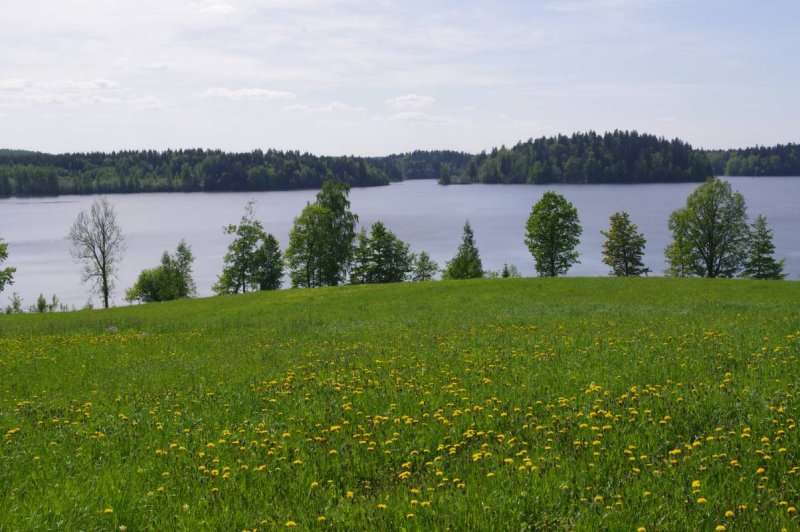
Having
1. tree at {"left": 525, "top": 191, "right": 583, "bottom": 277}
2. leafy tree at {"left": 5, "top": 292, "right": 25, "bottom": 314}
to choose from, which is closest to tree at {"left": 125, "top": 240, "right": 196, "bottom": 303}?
leafy tree at {"left": 5, "top": 292, "right": 25, "bottom": 314}

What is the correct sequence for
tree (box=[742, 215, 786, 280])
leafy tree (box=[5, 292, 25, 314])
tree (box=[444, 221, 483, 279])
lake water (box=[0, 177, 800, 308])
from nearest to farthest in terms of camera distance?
tree (box=[742, 215, 786, 280])
leafy tree (box=[5, 292, 25, 314])
tree (box=[444, 221, 483, 279])
lake water (box=[0, 177, 800, 308])

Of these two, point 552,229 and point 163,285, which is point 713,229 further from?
point 163,285

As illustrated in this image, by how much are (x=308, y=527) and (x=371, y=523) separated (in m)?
0.63

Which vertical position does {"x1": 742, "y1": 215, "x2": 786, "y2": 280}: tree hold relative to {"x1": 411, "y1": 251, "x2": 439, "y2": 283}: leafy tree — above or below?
above

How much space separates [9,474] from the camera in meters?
7.88

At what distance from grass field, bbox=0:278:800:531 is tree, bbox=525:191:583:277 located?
51981 mm

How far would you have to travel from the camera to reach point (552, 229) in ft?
226

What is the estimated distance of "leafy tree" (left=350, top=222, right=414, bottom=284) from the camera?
7962cm

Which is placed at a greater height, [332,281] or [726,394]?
[726,394]

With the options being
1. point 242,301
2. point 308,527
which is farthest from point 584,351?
point 242,301

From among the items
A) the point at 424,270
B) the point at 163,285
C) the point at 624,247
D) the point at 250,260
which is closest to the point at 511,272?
the point at 424,270

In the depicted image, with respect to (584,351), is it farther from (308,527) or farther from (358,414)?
(308,527)

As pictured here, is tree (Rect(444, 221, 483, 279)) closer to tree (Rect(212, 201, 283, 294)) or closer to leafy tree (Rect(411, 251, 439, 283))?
leafy tree (Rect(411, 251, 439, 283))

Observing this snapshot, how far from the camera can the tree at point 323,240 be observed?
247ft
